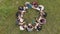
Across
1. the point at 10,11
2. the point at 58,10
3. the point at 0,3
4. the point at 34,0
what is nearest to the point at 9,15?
the point at 10,11

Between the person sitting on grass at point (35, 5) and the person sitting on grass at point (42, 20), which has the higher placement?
the person sitting on grass at point (35, 5)

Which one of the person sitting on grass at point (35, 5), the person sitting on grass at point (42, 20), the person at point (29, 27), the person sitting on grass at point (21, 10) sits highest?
the person sitting on grass at point (35, 5)

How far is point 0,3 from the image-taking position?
2082mm

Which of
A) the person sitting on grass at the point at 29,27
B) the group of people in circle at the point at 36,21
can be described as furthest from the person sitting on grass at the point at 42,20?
the person sitting on grass at the point at 29,27

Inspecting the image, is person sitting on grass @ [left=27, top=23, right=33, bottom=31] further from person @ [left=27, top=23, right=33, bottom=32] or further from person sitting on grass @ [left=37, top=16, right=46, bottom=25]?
person sitting on grass @ [left=37, top=16, right=46, bottom=25]

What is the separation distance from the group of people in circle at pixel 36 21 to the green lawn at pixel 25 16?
0.04m

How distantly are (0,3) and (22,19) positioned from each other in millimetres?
297

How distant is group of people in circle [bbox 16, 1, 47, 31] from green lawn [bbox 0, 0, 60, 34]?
0.12ft

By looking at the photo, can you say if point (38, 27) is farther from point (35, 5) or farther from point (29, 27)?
point (35, 5)

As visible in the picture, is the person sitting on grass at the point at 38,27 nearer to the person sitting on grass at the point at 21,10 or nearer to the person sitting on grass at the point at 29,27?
the person sitting on grass at the point at 29,27

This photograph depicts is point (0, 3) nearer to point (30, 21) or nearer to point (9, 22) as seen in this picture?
point (9, 22)

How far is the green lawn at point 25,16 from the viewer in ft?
6.53

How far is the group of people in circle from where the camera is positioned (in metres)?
1.99

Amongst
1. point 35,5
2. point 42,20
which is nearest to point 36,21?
point 42,20
